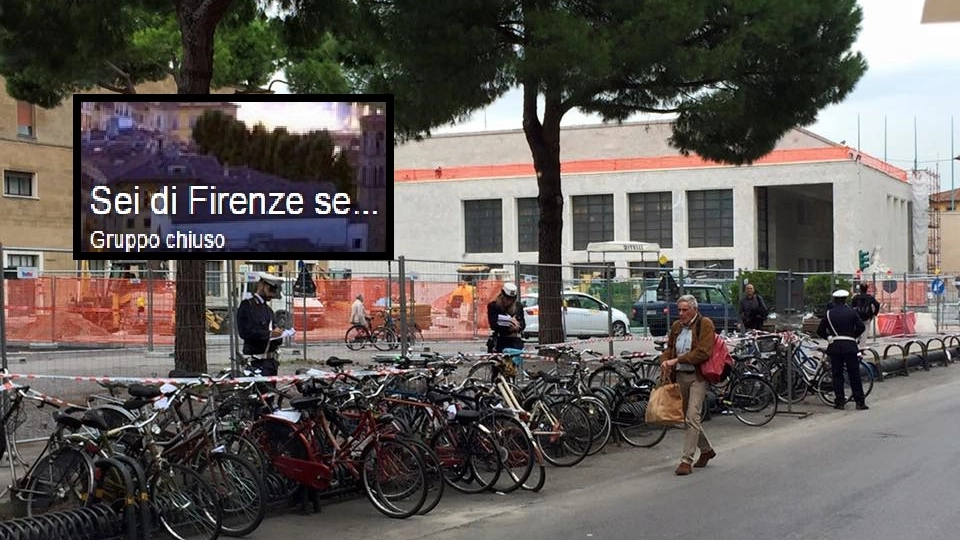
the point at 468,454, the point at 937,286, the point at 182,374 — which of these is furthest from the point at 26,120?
the point at 468,454

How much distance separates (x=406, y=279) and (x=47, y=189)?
3136 centimetres

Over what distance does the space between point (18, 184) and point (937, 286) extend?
32449 mm

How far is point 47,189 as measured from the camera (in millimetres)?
39688

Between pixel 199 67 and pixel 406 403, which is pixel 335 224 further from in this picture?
pixel 199 67

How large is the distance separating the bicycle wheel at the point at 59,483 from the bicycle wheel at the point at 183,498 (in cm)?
45

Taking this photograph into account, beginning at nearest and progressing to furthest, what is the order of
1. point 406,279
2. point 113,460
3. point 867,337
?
point 113,460, point 406,279, point 867,337

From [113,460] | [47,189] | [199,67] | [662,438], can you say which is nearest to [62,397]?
[199,67]

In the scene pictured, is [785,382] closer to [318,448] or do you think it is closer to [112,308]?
[318,448]

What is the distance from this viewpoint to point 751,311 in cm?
1897

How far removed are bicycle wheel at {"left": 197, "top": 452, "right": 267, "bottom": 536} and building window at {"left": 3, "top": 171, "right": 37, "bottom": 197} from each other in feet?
115

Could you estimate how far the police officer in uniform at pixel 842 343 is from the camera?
14758 mm

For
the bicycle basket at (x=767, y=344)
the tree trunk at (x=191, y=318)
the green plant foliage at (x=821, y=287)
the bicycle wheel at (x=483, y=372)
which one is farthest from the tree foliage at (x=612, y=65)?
the green plant foliage at (x=821, y=287)

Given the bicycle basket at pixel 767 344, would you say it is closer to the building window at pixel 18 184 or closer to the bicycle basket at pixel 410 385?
the bicycle basket at pixel 410 385

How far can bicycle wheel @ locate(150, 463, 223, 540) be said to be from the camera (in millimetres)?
7098
